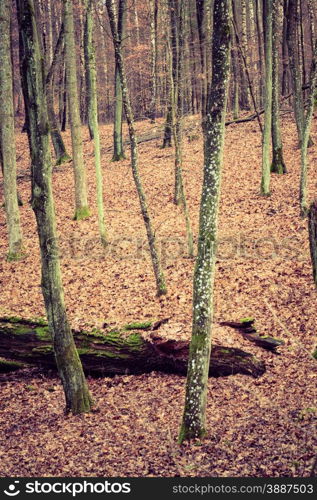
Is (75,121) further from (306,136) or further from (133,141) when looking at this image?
(306,136)

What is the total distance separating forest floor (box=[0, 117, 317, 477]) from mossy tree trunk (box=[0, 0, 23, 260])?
26.1 inches

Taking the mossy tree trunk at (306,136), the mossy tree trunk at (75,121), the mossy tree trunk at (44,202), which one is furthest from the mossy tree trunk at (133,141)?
the mossy tree trunk at (75,121)

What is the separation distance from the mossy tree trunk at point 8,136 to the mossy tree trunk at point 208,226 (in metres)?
10.3

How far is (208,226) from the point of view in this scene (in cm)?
670

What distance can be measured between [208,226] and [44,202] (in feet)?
8.86

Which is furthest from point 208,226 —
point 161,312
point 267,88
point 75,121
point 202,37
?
point 202,37

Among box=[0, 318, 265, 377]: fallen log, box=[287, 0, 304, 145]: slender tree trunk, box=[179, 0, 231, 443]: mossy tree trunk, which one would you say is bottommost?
box=[0, 318, 265, 377]: fallen log

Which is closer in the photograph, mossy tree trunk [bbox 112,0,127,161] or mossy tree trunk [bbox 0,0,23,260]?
mossy tree trunk [bbox 0,0,23,260]

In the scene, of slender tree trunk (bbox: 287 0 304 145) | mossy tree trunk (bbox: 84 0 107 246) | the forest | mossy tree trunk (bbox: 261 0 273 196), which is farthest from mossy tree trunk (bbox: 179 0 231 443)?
slender tree trunk (bbox: 287 0 304 145)

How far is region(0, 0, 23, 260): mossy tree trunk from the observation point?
14.9 m

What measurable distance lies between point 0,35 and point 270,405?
1302cm

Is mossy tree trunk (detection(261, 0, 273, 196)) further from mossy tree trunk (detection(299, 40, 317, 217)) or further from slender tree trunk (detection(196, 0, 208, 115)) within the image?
slender tree trunk (detection(196, 0, 208, 115))

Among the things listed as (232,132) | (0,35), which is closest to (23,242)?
(0,35)

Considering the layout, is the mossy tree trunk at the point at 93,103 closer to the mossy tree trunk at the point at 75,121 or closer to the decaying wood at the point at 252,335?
the mossy tree trunk at the point at 75,121
